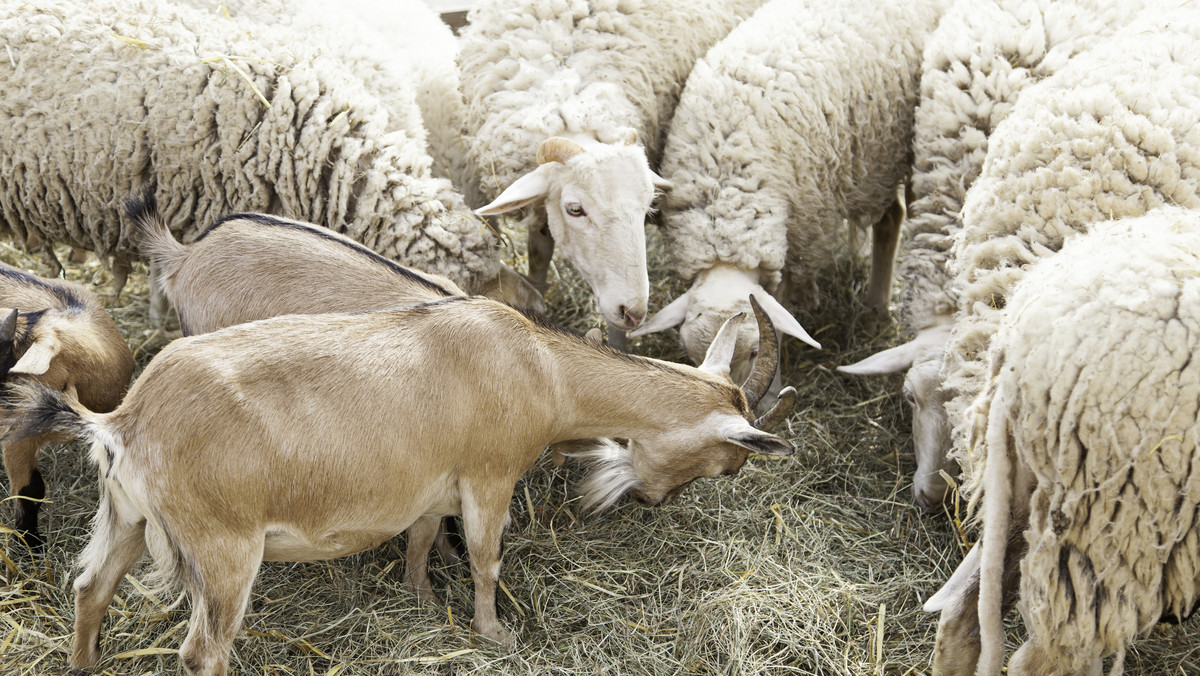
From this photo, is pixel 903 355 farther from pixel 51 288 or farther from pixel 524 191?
pixel 51 288

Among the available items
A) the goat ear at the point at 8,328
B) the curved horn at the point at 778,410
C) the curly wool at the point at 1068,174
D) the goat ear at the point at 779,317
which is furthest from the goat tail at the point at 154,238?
the curly wool at the point at 1068,174

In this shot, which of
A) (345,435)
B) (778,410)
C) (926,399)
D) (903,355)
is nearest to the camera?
(345,435)

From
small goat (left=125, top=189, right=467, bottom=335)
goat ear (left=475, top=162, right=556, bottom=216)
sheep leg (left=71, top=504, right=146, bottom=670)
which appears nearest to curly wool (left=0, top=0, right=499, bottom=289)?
goat ear (left=475, top=162, right=556, bottom=216)

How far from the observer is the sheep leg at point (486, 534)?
10.1 feet

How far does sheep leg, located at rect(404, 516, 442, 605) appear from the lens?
3.47 meters

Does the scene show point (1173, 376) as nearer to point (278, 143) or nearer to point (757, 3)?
point (278, 143)

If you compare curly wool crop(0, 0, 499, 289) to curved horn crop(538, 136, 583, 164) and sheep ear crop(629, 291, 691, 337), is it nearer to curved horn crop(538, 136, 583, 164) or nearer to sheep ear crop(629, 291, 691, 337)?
curved horn crop(538, 136, 583, 164)

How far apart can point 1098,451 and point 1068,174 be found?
1.23 m

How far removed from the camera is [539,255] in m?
5.19

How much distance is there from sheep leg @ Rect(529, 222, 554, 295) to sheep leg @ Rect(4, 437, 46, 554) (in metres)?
2.47

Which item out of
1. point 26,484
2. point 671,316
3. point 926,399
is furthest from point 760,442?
point 26,484

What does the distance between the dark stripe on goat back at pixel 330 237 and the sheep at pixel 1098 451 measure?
6.61ft

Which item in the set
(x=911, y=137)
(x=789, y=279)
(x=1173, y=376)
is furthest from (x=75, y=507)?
(x=911, y=137)

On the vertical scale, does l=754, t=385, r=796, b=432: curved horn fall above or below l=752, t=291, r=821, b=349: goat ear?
above
